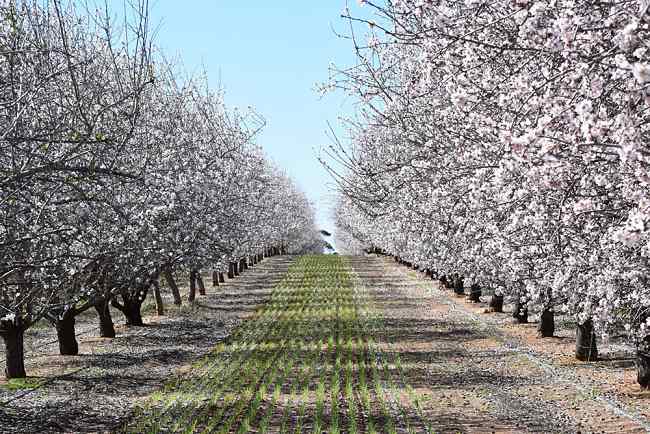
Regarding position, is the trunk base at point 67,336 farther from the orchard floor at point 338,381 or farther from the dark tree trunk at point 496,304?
the dark tree trunk at point 496,304

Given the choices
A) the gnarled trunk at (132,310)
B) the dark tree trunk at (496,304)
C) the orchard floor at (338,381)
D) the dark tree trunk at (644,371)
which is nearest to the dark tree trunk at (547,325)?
the orchard floor at (338,381)

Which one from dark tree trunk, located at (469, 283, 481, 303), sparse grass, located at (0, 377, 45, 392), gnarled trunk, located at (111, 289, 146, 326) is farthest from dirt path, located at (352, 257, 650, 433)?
gnarled trunk, located at (111, 289, 146, 326)

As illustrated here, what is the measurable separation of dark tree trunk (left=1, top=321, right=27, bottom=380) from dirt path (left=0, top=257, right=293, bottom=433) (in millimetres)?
334

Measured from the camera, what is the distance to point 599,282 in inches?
494

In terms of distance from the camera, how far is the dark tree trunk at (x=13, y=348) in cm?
1681

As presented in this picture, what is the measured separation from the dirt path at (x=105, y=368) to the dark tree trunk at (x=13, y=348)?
0.33m

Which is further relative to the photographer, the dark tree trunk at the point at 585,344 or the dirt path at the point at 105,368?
the dark tree trunk at the point at 585,344

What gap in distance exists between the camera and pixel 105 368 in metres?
19.0

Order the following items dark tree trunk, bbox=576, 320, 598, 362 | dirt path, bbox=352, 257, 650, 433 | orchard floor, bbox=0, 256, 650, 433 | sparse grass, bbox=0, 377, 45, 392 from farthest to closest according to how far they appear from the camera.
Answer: dark tree trunk, bbox=576, 320, 598, 362, sparse grass, bbox=0, 377, 45, 392, orchard floor, bbox=0, 256, 650, 433, dirt path, bbox=352, 257, 650, 433

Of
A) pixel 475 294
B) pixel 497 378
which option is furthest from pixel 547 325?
pixel 475 294

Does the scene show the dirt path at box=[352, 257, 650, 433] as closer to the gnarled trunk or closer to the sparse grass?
the sparse grass

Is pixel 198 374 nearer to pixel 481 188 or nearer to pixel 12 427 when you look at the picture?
pixel 12 427

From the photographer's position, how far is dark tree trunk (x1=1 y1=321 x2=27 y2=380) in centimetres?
1681

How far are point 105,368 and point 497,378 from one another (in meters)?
8.42
